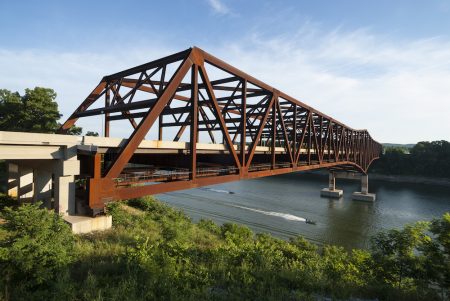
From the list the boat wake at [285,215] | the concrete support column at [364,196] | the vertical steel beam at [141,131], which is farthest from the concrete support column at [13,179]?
the concrete support column at [364,196]

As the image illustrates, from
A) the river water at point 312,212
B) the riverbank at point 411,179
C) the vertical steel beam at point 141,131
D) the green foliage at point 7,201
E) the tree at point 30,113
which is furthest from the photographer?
the riverbank at point 411,179

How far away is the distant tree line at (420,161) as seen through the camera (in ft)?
327

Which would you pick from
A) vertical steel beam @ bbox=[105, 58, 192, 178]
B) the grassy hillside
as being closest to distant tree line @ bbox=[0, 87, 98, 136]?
vertical steel beam @ bbox=[105, 58, 192, 178]

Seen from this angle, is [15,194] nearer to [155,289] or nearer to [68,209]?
[68,209]

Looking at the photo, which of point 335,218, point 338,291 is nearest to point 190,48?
point 338,291

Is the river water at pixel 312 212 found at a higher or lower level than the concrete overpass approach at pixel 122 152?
lower

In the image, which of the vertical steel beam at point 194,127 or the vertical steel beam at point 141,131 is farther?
the vertical steel beam at point 194,127

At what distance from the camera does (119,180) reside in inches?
450

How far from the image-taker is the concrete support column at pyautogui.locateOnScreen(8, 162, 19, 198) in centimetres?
1688

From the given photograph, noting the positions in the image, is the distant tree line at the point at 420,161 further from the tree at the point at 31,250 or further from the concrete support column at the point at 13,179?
the tree at the point at 31,250

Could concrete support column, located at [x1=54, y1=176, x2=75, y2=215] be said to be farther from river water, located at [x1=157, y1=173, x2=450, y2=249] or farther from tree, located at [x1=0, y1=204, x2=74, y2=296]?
river water, located at [x1=157, y1=173, x2=450, y2=249]

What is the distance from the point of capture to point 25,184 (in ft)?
52.2

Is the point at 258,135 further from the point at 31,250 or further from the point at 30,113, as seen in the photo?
the point at 30,113

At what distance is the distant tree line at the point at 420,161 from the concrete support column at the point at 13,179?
124743mm
